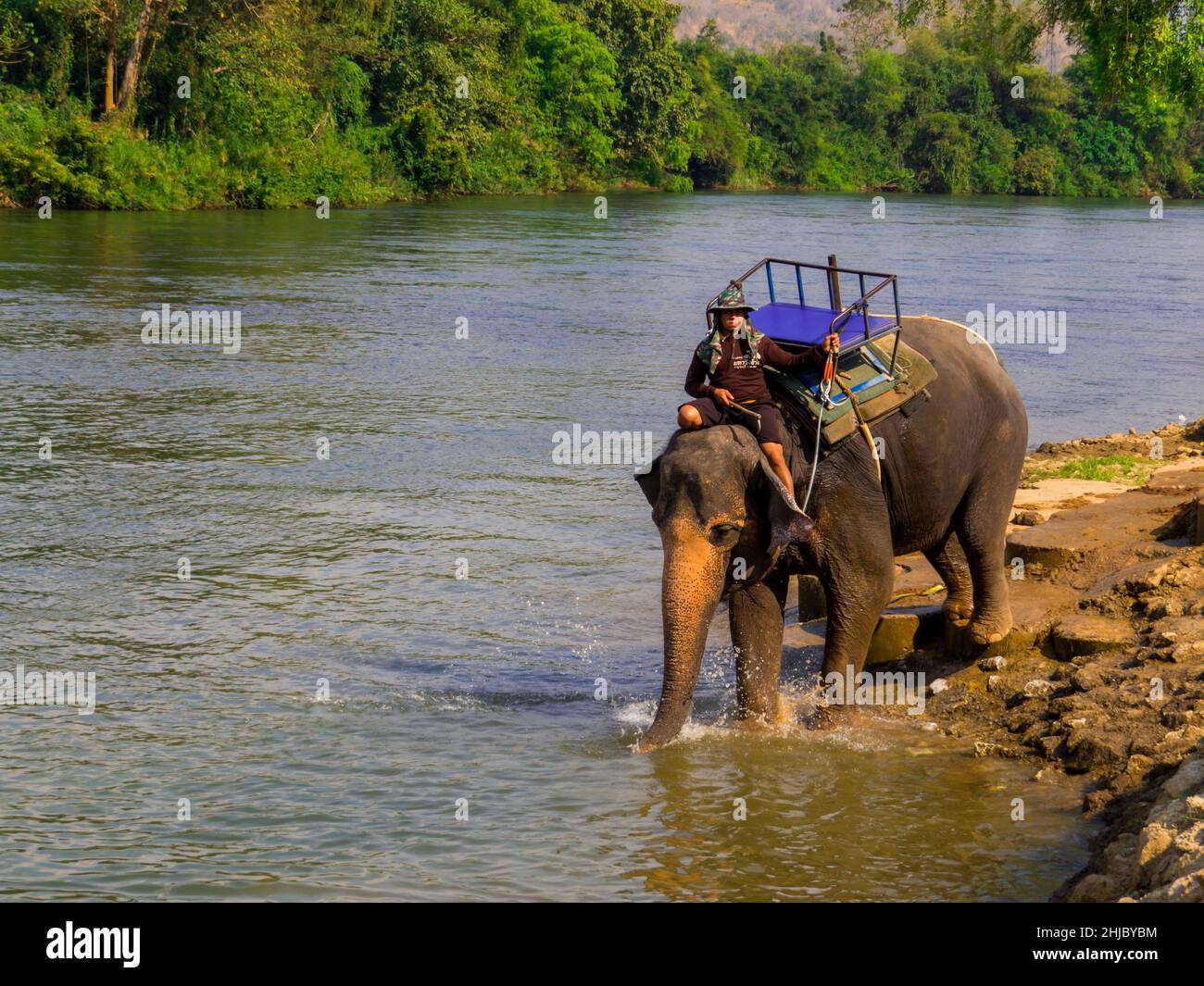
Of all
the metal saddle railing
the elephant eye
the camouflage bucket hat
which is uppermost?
the camouflage bucket hat

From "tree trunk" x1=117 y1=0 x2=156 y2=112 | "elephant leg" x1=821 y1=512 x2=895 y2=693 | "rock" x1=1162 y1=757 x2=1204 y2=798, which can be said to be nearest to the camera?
"rock" x1=1162 y1=757 x2=1204 y2=798

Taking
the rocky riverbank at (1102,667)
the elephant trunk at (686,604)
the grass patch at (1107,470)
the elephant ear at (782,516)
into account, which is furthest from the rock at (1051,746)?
the grass patch at (1107,470)

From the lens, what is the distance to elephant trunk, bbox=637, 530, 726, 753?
750 centimetres

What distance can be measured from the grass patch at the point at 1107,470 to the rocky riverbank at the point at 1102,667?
108 centimetres

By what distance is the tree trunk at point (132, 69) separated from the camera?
163 ft

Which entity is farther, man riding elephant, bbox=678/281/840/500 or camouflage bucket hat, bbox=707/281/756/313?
camouflage bucket hat, bbox=707/281/756/313

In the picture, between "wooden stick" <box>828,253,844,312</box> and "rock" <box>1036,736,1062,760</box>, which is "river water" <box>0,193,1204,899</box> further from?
"wooden stick" <box>828,253,844,312</box>

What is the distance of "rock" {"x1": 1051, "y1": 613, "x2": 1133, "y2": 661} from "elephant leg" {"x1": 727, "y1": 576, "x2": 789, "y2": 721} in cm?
182

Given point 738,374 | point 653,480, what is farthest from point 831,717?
point 738,374

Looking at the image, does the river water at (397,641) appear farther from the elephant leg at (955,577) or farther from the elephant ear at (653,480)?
the elephant ear at (653,480)

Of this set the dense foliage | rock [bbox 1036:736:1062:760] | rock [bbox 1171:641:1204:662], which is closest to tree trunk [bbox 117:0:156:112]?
the dense foliage

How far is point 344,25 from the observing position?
61.2m
